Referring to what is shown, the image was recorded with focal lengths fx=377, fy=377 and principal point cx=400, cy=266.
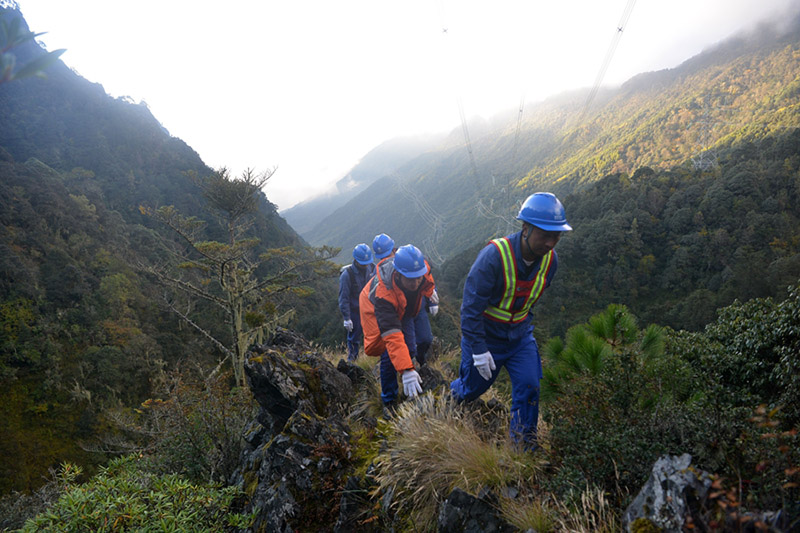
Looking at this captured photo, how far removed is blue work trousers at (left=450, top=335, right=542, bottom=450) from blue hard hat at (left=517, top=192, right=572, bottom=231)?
1078 millimetres

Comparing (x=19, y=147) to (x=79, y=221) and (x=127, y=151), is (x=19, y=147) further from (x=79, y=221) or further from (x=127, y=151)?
(x=79, y=221)

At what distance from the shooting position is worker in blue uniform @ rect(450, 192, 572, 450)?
2998 mm

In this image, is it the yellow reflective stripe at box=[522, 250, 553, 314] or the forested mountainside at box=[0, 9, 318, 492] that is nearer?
the yellow reflective stripe at box=[522, 250, 553, 314]

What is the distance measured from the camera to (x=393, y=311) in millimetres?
4129

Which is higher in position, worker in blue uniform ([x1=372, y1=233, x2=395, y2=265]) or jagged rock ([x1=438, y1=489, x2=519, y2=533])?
worker in blue uniform ([x1=372, y1=233, x2=395, y2=265])

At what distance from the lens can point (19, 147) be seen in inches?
1905

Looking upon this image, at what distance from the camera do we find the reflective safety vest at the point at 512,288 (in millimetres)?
3115

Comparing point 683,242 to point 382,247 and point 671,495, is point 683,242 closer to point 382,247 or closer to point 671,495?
point 382,247

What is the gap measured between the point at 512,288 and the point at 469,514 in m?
1.66

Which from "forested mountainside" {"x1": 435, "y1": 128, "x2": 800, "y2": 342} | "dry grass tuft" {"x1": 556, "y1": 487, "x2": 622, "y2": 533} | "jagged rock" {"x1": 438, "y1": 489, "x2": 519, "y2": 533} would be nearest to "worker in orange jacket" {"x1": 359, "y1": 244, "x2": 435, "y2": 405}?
"jagged rock" {"x1": 438, "y1": 489, "x2": 519, "y2": 533}

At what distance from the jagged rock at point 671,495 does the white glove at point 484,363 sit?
1530 mm

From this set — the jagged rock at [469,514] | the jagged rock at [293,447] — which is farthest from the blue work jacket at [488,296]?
the jagged rock at [293,447]

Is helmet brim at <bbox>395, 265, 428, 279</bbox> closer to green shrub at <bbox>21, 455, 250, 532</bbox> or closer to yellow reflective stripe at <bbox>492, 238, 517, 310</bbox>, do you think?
yellow reflective stripe at <bbox>492, 238, 517, 310</bbox>

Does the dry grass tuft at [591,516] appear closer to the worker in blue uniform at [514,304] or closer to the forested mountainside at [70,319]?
the worker in blue uniform at [514,304]
